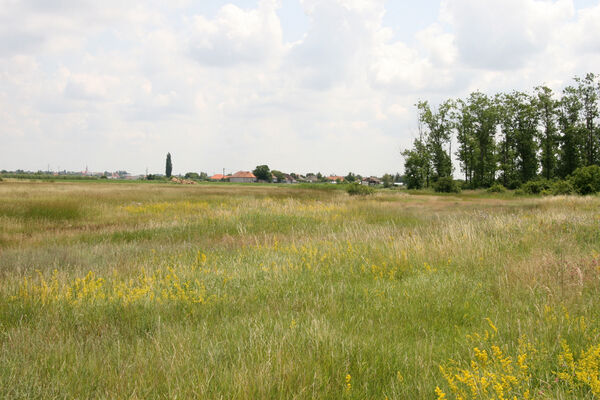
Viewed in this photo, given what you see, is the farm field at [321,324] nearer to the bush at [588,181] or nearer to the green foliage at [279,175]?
the bush at [588,181]

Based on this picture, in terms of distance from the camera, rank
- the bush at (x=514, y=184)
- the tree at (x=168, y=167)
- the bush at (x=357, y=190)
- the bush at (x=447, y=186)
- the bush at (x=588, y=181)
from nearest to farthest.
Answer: the bush at (x=588, y=181)
the bush at (x=357, y=190)
the bush at (x=447, y=186)
the bush at (x=514, y=184)
the tree at (x=168, y=167)

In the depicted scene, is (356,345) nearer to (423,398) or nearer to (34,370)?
(423,398)

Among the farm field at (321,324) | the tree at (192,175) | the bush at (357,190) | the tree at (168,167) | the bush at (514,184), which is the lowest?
the farm field at (321,324)

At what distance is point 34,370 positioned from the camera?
3084mm

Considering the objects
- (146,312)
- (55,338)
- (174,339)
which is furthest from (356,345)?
(55,338)

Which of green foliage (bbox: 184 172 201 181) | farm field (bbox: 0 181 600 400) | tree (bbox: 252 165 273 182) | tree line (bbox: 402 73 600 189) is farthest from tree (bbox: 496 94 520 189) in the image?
green foliage (bbox: 184 172 201 181)

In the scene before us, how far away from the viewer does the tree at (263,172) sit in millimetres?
133125

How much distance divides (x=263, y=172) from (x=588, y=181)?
362 feet

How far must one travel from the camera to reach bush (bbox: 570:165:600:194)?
101 feet

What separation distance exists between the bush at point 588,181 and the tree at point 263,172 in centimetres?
10901

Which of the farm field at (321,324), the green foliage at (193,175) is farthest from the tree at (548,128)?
the green foliage at (193,175)

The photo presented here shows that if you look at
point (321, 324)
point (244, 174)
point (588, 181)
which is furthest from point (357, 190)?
point (244, 174)

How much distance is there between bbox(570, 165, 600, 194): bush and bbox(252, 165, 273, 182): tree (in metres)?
109

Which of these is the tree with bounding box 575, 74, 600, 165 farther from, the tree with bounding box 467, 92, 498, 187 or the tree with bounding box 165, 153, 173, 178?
the tree with bounding box 165, 153, 173, 178
